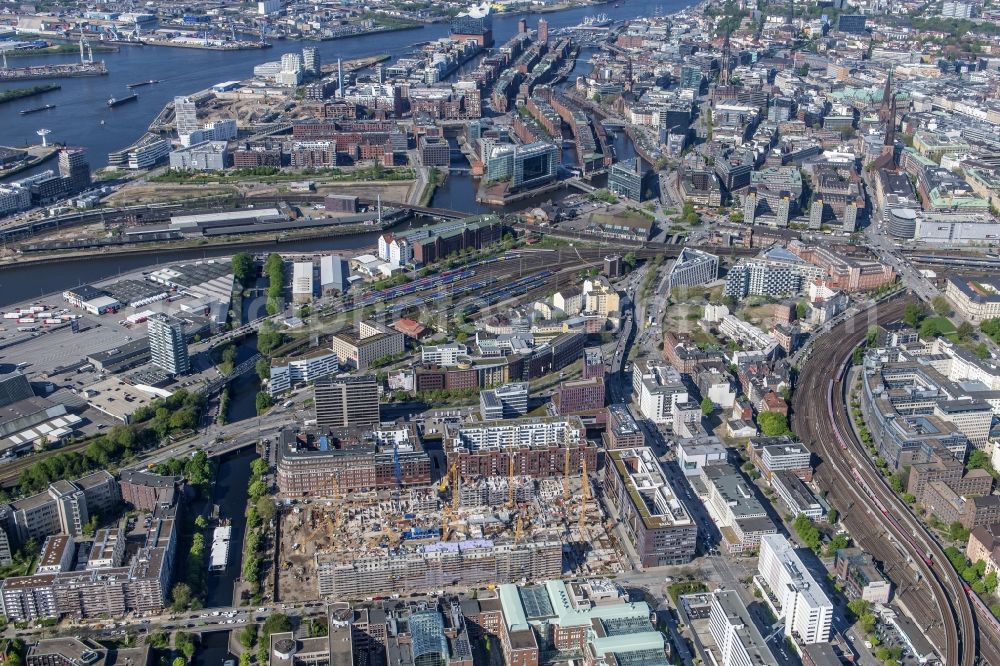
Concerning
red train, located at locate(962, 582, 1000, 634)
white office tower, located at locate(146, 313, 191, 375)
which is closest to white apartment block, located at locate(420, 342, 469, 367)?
white office tower, located at locate(146, 313, 191, 375)

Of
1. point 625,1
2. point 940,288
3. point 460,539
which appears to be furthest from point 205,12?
point 460,539

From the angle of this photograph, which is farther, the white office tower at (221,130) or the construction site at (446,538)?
the white office tower at (221,130)

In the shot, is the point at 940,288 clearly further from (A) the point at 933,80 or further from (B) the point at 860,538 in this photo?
(A) the point at 933,80

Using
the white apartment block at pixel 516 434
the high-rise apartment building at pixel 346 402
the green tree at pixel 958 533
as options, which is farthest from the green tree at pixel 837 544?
the high-rise apartment building at pixel 346 402

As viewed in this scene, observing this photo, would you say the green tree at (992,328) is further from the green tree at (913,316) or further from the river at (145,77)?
the river at (145,77)

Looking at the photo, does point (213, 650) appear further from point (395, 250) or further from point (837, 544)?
point (395, 250)

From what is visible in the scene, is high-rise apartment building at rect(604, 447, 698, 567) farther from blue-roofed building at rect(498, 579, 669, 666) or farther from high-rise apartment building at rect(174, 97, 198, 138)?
high-rise apartment building at rect(174, 97, 198, 138)

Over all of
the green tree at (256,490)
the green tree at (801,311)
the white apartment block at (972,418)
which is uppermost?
the green tree at (801,311)
